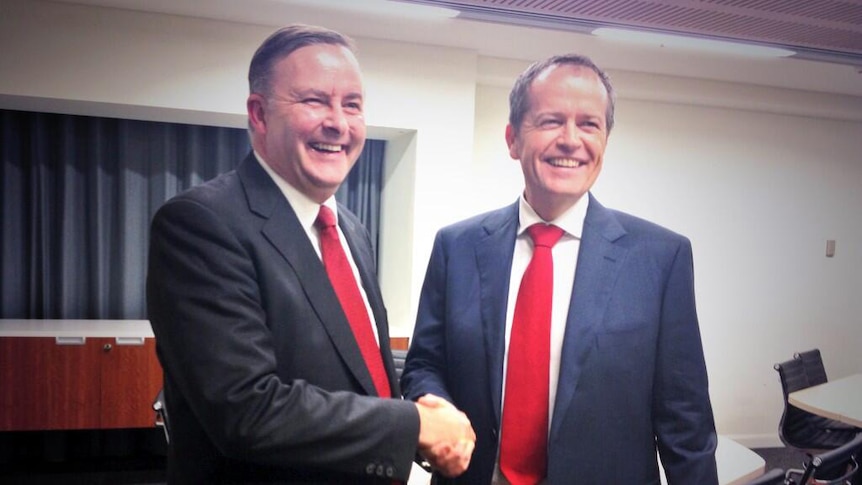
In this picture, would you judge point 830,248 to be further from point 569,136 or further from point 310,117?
point 310,117

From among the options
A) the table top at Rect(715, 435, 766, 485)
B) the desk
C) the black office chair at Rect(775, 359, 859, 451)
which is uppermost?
the table top at Rect(715, 435, 766, 485)

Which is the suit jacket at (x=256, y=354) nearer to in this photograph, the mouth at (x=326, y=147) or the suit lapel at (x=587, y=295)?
the mouth at (x=326, y=147)

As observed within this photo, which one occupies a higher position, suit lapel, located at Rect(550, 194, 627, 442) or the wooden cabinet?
suit lapel, located at Rect(550, 194, 627, 442)

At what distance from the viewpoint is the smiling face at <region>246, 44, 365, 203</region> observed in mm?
1159

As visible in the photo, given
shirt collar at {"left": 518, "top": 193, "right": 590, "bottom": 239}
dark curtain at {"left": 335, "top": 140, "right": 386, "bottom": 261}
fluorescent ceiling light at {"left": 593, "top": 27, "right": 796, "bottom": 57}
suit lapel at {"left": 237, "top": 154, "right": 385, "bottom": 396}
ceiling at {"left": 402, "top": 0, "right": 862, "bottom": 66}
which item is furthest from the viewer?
dark curtain at {"left": 335, "top": 140, "right": 386, "bottom": 261}

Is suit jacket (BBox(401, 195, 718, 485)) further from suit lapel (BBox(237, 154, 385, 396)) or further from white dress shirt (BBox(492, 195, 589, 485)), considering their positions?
suit lapel (BBox(237, 154, 385, 396))

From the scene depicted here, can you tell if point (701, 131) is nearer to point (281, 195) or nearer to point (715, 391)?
point (715, 391)

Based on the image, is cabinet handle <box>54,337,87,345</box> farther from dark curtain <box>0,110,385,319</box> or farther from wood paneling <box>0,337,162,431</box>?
dark curtain <box>0,110,385,319</box>

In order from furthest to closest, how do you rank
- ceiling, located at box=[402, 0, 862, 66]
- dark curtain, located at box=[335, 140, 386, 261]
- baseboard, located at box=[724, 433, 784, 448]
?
baseboard, located at box=[724, 433, 784, 448], dark curtain, located at box=[335, 140, 386, 261], ceiling, located at box=[402, 0, 862, 66]

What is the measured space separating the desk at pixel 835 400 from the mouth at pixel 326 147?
9.34ft

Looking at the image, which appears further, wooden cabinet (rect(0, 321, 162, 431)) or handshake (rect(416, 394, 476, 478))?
wooden cabinet (rect(0, 321, 162, 431))

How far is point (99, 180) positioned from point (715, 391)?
Result: 13.5 feet

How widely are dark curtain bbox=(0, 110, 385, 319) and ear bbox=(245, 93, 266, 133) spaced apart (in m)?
2.32

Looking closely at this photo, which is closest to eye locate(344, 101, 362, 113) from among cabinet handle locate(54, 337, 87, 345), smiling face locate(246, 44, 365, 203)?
smiling face locate(246, 44, 365, 203)
